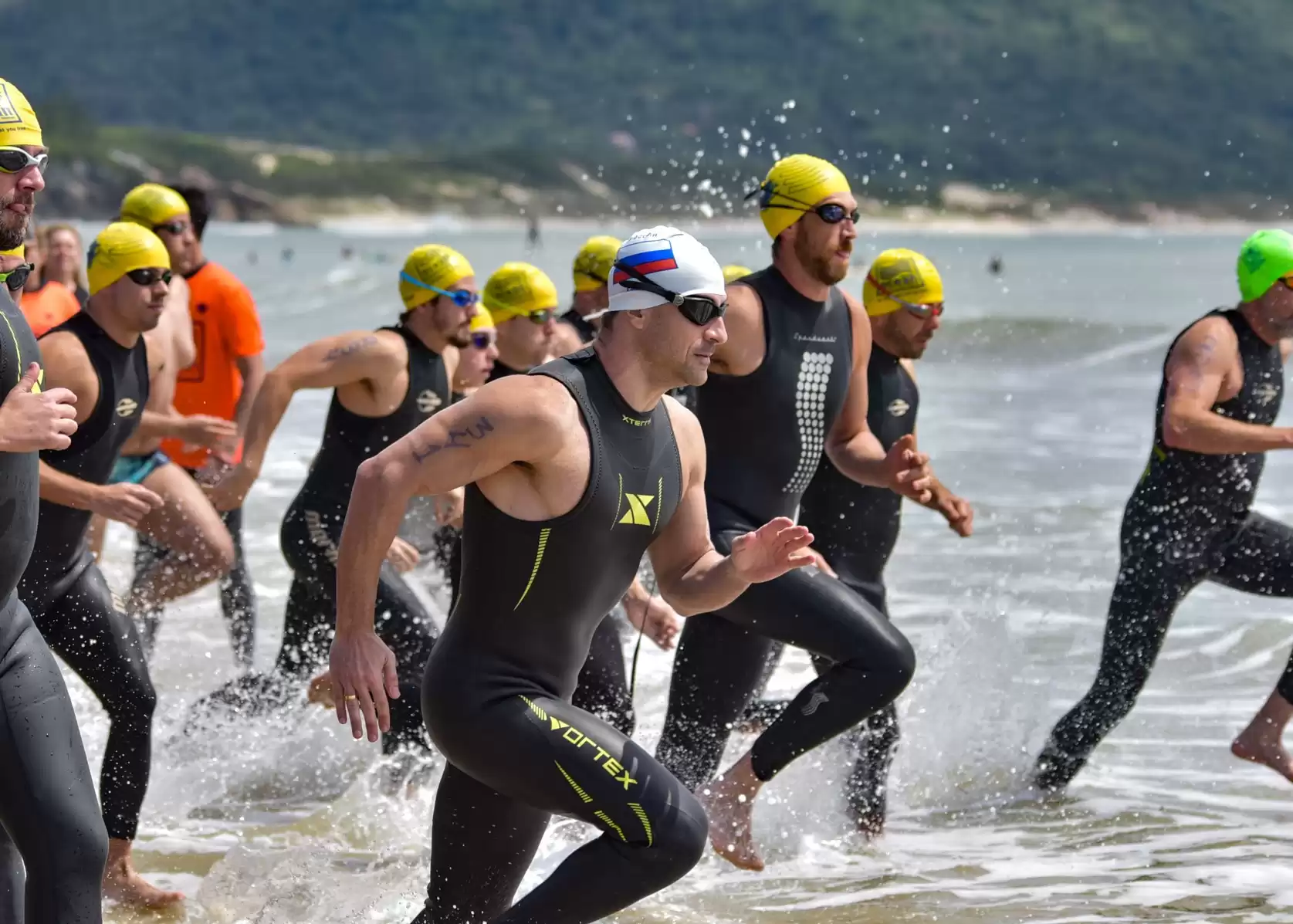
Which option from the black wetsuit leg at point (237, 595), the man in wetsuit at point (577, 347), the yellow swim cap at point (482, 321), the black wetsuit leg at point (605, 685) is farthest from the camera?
the black wetsuit leg at point (237, 595)

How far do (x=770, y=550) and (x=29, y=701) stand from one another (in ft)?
5.44

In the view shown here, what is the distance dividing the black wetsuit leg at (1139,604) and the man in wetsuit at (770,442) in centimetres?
117

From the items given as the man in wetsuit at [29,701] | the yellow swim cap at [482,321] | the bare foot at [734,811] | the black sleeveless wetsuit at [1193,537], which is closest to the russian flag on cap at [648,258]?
the man in wetsuit at [29,701]

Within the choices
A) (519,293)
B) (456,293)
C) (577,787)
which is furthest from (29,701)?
(519,293)

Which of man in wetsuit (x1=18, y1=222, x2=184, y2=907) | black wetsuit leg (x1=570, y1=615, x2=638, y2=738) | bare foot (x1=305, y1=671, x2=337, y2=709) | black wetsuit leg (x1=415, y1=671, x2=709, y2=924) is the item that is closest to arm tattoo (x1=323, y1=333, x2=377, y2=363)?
man in wetsuit (x1=18, y1=222, x2=184, y2=907)

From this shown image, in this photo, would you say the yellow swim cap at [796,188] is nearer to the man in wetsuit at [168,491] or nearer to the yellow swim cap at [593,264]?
the man in wetsuit at [168,491]

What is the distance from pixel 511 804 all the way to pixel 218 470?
3953mm

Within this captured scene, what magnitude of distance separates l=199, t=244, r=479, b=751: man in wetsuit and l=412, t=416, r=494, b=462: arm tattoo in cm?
260

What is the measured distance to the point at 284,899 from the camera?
17.9ft

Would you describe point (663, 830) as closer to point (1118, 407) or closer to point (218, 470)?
point (218, 470)

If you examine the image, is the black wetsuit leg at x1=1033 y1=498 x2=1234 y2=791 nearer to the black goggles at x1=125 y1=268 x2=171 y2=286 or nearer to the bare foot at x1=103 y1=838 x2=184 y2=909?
the bare foot at x1=103 y1=838 x2=184 y2=909

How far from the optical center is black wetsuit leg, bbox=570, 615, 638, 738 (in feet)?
Answer: 20.2

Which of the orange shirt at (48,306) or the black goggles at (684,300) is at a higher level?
the black goggles at (684,300)

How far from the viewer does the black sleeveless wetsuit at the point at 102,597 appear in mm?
5180
